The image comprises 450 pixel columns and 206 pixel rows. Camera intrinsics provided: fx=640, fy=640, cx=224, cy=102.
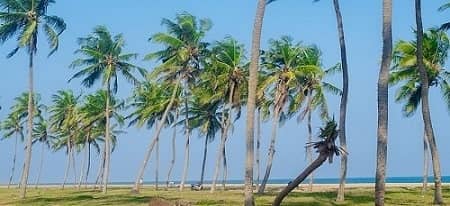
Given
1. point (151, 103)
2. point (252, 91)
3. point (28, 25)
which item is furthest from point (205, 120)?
point (252, 91)

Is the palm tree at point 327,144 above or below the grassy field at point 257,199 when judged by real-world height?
above

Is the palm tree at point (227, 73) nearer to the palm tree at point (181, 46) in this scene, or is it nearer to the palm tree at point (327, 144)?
the palm tree at point (181, 46)

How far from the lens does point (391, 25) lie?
18.8 metres

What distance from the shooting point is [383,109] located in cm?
1795

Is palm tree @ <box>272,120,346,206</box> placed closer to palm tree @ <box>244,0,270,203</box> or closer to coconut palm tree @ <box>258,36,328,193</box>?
palm tree @ <box>244,0,270,203</box>

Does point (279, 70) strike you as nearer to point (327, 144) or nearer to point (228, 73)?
point (228, 73)

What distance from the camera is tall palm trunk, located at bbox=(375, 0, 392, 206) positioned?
1766cm

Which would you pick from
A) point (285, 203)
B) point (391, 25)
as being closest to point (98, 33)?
point (285, 203)

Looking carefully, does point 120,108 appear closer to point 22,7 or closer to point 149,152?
point 149,152

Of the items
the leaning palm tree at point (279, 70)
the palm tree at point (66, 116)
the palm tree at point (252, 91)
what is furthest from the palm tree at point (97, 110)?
the palm tree at point (252, 91)

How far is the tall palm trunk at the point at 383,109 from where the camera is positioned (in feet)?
Result: 57.9

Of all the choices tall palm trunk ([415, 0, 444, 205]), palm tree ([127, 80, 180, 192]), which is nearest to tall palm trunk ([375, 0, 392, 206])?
tall palm trunk ([415, 0, 444, 205])

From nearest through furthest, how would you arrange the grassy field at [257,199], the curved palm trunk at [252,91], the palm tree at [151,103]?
the curved palm trunk at [252,91], the grassy field at [257,199], the palm tree at [151,103]

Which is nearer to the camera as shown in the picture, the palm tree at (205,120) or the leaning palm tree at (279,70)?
the leaning palm tree at (279,70)
